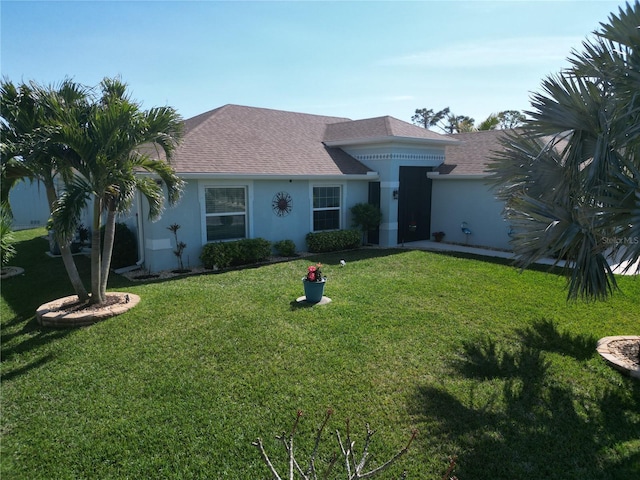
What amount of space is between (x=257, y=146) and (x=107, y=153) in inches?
314

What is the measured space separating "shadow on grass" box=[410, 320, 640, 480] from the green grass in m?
0.02

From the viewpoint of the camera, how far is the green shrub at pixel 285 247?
1341 centimetres

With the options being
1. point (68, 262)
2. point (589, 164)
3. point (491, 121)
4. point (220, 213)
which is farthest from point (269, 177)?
point (491, 121)

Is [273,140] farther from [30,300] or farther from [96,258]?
[30,300]

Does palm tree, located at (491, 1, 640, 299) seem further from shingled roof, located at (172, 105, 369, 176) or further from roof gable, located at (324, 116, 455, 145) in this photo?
roof gable, located at (324, 116, 455, 145)

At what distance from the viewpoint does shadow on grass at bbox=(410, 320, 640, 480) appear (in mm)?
3805

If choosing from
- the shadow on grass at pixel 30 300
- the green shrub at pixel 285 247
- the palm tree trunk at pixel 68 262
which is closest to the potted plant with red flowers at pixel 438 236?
the green shrub at pixel 285 247

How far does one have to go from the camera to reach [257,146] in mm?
14820

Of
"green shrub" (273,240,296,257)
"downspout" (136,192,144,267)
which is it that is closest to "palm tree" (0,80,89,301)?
"downspout" (136,192,144,267)

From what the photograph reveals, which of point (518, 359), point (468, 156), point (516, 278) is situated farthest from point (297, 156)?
point (518, 359)

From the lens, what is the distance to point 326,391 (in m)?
4.97

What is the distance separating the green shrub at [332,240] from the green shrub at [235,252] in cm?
194

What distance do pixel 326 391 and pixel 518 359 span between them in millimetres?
3115

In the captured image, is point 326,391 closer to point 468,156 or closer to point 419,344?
point 419,344
